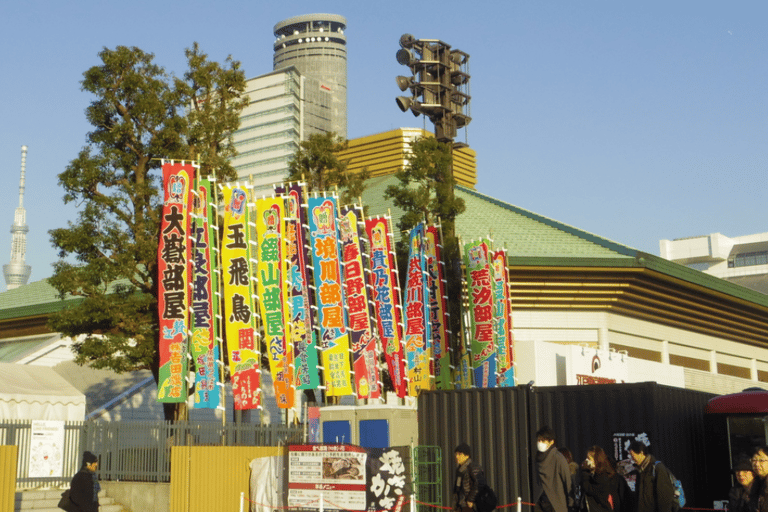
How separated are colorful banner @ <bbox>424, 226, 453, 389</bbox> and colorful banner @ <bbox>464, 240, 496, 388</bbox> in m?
0.89

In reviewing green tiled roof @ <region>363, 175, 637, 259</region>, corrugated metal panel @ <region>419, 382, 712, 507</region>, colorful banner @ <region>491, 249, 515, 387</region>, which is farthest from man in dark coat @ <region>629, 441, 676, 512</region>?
green tiled roof @ <region>363, 175, 637, 259</region>

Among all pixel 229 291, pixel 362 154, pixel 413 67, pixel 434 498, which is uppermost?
pixel 362 154

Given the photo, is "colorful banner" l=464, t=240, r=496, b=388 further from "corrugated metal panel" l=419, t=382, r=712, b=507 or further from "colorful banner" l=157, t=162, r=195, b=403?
"colorful banner" l=157, t=162, r=195, b=403

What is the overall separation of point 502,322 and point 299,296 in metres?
7.55

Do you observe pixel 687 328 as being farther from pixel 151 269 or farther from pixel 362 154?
pixel 362 154

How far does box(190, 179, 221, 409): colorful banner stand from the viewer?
81.1 feet

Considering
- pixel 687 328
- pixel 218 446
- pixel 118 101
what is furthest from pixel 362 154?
pixel 218 446

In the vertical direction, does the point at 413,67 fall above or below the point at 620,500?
above

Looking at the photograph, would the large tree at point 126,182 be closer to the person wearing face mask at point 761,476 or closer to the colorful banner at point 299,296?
the colorful banner at point 299,296

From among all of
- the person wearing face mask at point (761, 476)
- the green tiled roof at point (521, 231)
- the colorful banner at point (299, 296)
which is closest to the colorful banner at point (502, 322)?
the colorful banner at point (299, 296)

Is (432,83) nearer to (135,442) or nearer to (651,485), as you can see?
(135,442)

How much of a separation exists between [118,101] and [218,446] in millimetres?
12436

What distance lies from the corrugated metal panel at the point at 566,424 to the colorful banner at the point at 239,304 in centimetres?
621

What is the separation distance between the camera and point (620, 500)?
12367 mm
